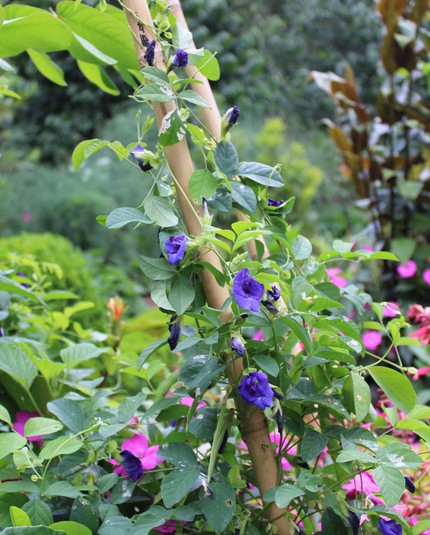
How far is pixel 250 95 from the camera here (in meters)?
11.2

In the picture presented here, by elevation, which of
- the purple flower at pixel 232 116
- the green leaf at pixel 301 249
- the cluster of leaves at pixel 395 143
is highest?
the purple flower at pixel 232 116

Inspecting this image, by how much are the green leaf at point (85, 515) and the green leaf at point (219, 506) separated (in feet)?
0.43

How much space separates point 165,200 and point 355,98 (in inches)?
94.1

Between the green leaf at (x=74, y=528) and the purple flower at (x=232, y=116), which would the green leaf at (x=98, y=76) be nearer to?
the purple flower at (x=232, y=116)

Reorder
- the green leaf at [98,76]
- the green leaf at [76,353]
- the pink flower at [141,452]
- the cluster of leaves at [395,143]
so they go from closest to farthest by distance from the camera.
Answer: the pink flower at [141,452]
the green leaf at [76,353]
the green leaf at [98,76]
the cluster of leaves at [395,143]

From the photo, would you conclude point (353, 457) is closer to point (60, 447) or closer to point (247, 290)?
point (247, 290)

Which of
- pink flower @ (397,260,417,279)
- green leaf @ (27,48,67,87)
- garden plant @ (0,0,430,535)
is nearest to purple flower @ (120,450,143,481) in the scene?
garden plant @ (0,0,430,535)

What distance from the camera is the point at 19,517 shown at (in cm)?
66

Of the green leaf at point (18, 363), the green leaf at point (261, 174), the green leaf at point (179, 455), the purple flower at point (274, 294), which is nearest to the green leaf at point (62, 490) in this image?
the green leaf at point (179, 455)

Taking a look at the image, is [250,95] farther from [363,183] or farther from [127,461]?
[127,461]

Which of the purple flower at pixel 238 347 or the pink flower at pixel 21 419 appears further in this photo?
the pink flower at pixel 21 419

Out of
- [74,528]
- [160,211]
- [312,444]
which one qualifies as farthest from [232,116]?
[74,528]

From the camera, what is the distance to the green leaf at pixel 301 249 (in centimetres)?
83

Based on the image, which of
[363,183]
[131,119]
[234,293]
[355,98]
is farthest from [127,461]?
[131,119]
